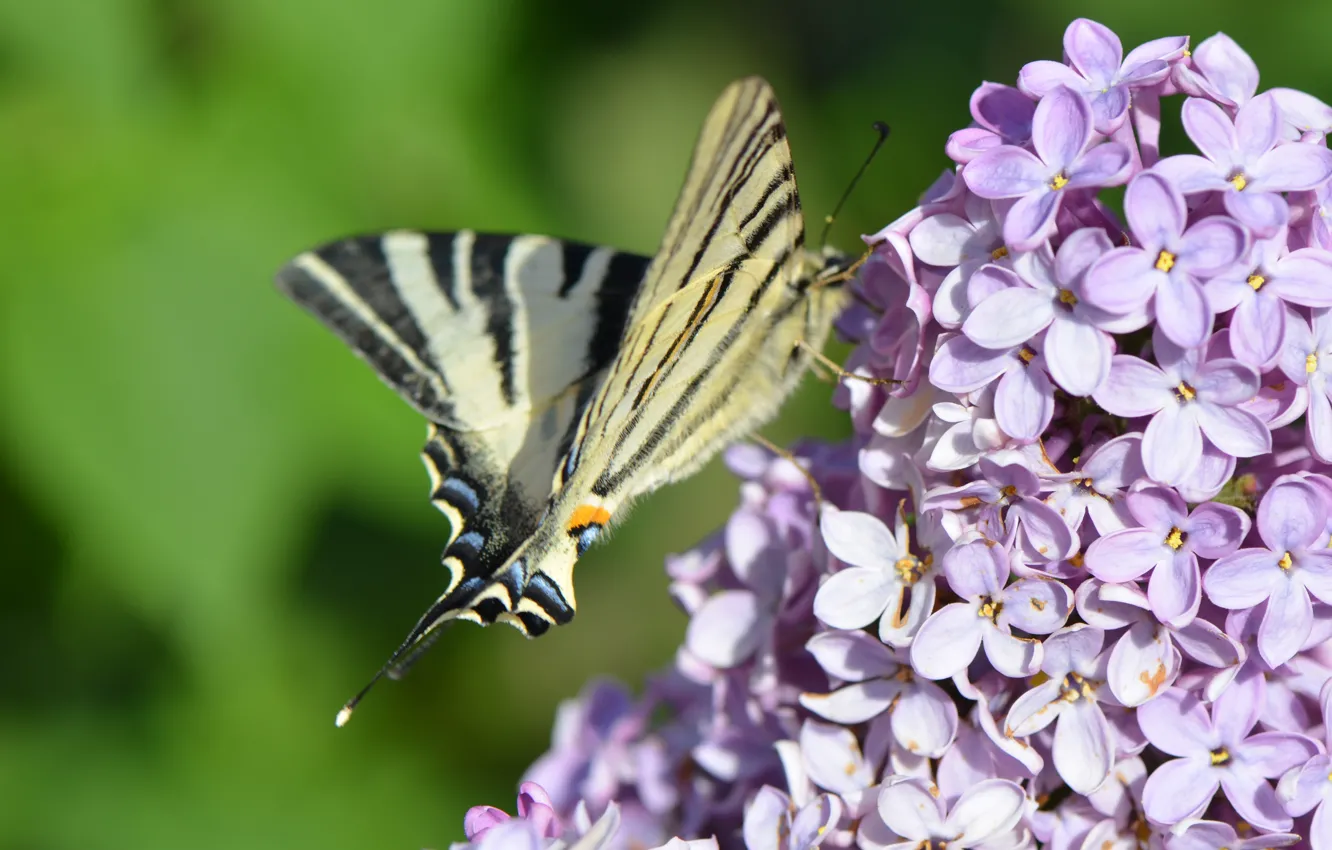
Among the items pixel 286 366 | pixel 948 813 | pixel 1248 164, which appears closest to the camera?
pixel 1248 164

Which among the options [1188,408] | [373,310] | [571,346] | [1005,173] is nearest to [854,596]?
[1188,408]

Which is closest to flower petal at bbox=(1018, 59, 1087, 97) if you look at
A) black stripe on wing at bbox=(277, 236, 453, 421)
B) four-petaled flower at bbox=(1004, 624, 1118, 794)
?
four-petaled flower at bbox=(1004, 624, 1118, 794)

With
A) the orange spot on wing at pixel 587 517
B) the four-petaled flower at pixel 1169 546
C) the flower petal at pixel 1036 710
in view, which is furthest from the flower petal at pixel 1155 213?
the orange spot on wing at pixel 587 517

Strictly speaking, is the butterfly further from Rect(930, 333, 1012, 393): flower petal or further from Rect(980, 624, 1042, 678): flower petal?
Rect(980, 624, 1042, 678): flower petal

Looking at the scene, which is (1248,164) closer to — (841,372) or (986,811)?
(841,372)

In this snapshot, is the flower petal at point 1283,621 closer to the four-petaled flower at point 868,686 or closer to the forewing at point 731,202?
the four-petaled flower at point 868,686

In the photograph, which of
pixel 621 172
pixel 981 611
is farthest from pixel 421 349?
pixel 621 172

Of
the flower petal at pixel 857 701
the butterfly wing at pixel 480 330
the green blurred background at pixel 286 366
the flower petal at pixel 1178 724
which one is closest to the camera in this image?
the flower petal at pixel 1178 724
